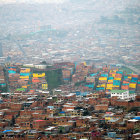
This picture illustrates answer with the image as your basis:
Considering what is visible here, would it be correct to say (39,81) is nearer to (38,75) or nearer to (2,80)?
(38,75)

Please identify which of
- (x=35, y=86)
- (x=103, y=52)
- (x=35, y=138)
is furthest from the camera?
(x=103, y=52)

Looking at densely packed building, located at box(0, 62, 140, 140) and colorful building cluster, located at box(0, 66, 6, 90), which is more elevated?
densely packed building, located at box(0, 62, 140, 140)

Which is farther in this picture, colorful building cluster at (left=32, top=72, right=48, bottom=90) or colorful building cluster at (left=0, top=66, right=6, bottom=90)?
colorful building cluster at (left=32, top=72, right=48, bottom=90)

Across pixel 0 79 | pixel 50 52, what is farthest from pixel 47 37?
pixel 0 79

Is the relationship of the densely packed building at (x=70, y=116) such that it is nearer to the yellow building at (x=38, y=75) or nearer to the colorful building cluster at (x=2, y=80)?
the colorful building cluster at (x=2, y=80)

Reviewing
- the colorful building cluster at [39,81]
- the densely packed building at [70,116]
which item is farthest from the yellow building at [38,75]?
the densely packed building at [70,116]

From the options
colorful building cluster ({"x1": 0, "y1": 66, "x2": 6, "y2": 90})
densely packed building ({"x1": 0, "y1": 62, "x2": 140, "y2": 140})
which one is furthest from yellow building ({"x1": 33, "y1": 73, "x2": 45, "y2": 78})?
densely packed building ({"x1": 0, "y1": 62, "x2": 140, "y2": 140})

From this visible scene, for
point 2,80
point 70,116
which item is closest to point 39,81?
point 2,80

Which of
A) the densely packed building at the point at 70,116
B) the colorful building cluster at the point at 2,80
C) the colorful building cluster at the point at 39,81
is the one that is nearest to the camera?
the densely packed building at the point at 70,116

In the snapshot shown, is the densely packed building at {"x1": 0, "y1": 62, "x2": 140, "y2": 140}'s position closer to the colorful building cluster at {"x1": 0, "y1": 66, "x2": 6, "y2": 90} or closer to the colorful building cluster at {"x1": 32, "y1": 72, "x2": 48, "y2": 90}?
the colorful building cluster at {"x1": 32, "y1": 72, "x2": 48, "y2": 90}

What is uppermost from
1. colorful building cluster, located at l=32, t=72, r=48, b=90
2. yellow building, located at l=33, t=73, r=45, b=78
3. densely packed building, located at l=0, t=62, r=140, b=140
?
densely packed building, located at l=0, t=62, r=140, b=140

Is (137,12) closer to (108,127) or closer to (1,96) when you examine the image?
(1,96)
